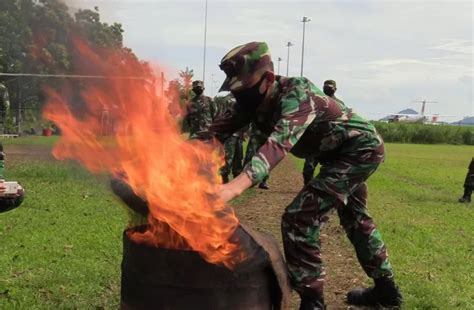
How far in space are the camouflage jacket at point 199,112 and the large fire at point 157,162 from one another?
7069 mm

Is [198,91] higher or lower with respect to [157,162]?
lower

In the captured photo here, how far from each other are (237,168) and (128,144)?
30.8ft

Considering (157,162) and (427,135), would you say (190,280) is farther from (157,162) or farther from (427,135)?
(427,135)

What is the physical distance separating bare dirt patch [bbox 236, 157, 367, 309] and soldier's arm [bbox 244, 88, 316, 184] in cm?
204

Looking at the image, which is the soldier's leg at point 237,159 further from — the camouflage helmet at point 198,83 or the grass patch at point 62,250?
the grass patch at point 62,250

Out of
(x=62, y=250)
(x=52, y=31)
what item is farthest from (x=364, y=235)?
(x=52, y=31)

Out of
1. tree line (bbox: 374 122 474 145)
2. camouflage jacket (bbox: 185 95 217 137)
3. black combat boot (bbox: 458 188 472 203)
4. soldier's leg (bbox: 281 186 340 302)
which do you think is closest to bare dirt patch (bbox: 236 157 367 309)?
soldier's leg (bbox: 281 186 340 302)

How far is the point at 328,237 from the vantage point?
7594 mm

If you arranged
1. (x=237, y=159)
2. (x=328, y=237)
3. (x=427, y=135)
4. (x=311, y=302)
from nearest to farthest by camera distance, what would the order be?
(x=311, y=302) → (x=328, y=237) → (x=237, y=159) → (x=427, y=135)

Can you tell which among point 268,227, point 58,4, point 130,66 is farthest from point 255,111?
point 268,227

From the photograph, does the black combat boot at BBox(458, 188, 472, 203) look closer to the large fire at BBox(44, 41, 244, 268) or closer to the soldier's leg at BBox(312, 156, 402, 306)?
the soldier's leg at BBox(312, 156, 402, 306)

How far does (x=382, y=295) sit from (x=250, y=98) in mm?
2130

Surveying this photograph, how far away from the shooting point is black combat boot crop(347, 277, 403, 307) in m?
4.76

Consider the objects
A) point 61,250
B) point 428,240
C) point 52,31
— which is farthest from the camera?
point 428,240
